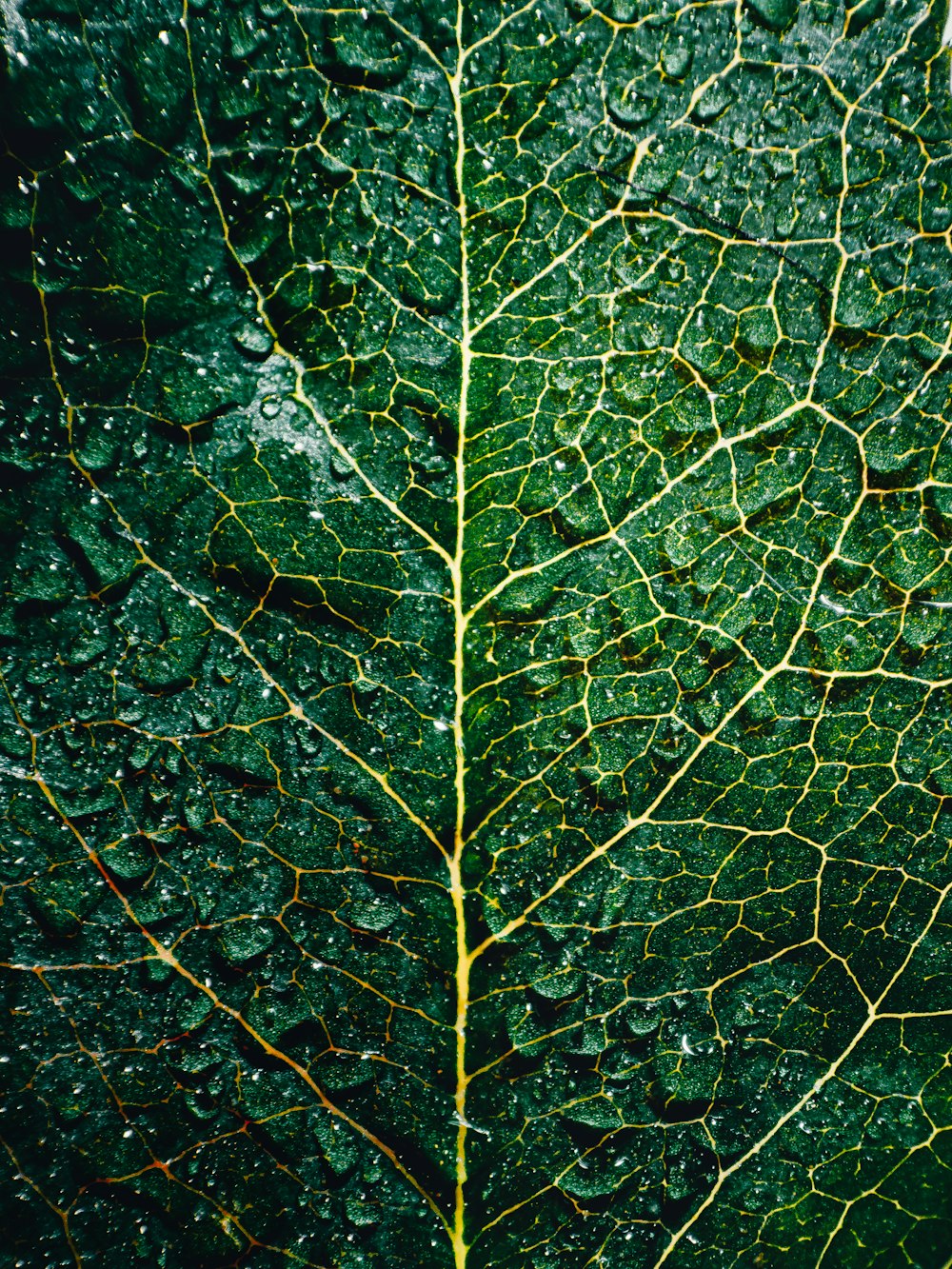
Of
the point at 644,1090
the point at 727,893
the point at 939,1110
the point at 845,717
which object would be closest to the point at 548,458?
the point at 845,717

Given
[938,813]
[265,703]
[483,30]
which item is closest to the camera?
[483,30]

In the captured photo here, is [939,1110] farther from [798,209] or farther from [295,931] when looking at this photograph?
[798,209]

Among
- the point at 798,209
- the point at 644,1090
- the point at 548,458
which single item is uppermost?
the point at 798,209

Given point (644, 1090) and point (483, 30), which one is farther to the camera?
point (644, 1090)

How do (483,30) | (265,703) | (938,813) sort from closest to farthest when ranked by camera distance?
(483,30)
(265,703)
(938,813)
